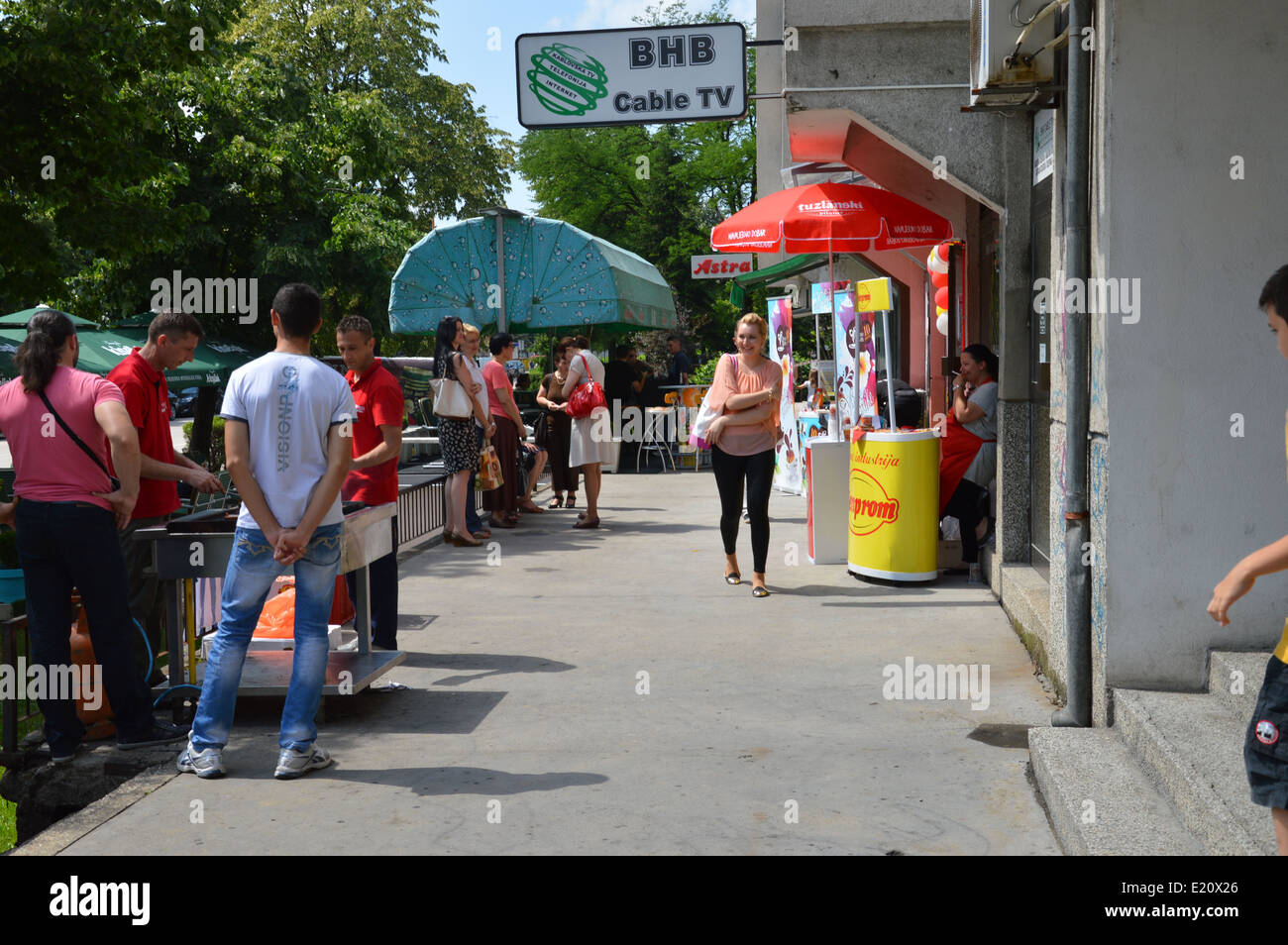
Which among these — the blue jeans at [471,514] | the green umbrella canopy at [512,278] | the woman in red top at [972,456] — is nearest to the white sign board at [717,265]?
the green umbrella canopy at [512,278]

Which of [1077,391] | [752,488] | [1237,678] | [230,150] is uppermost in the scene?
[230,150]

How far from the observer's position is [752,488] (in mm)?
8781

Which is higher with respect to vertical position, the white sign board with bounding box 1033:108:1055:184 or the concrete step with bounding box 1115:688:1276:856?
the white sign board with bounding box 1033:108:1055:184

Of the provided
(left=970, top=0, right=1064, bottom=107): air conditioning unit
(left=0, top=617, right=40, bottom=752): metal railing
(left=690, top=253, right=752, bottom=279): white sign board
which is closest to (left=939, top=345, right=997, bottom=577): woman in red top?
(left=970, top=0, right=1064, bottom=107): air conditioning unit

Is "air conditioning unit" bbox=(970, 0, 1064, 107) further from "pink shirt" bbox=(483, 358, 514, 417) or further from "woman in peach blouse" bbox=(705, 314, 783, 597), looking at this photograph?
"pink shirt" bbox=(483, 358, 514, 417)

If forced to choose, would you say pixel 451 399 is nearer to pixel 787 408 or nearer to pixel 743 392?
pixel 743 392

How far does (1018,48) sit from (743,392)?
11.5ft

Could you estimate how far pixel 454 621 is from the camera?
322 inches

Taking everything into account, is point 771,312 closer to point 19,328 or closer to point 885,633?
point 885,633

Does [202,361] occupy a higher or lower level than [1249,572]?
higher

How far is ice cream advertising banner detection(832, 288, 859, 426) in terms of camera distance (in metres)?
9.66

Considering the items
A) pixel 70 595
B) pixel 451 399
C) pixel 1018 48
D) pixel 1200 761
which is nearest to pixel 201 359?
pixel 451 399

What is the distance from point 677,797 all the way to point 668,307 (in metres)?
16.4
